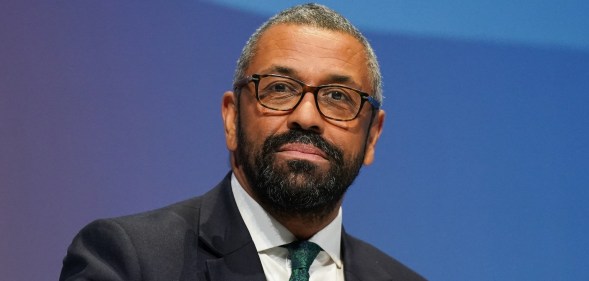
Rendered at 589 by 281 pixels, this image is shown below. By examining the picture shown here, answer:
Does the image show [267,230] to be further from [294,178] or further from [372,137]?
[372,137]

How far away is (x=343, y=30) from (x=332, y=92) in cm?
26

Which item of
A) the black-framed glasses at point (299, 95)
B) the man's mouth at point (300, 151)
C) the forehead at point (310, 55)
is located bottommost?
the man's mouth at point (300, 151)

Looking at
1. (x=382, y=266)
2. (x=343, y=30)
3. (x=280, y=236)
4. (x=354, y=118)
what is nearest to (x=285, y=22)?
(x=343, y=30)

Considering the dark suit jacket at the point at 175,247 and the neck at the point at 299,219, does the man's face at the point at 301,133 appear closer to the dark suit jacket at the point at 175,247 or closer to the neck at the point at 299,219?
the neck at the point at 299,219

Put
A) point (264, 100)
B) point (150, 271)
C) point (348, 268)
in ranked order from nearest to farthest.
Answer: point (150, 271)
point (264, 100)
point (348, 268)

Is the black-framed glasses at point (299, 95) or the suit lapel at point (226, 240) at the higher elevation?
the black-framed glasses at point (299, 95)

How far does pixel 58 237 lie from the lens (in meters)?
3.16

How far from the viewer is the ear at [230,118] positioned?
290cm

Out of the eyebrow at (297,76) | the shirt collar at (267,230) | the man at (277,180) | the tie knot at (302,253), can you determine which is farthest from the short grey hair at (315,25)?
the tie knot at (302,253)

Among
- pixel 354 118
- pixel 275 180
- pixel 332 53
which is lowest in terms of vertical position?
pixel 275 180

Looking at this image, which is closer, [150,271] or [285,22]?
[150,271]

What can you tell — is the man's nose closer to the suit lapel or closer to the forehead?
the forehead

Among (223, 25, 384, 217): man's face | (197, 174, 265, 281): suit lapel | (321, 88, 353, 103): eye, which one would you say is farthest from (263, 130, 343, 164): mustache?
(197, 174, 265, 281): suit lapel

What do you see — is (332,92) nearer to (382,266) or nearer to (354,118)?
(354,118)
